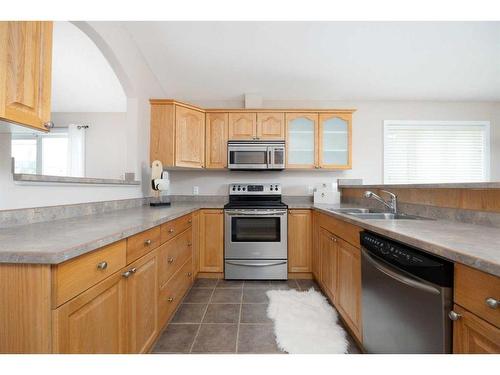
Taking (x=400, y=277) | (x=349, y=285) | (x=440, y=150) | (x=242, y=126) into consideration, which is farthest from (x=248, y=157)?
(x=440, y=150)

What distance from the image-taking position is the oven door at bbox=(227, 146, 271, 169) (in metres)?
2.97

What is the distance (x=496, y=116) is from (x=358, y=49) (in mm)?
2773

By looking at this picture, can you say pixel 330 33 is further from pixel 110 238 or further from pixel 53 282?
pixel 53 282

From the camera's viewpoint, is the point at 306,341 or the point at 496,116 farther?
the point at 496,116

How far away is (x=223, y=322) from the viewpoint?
71.9 inches

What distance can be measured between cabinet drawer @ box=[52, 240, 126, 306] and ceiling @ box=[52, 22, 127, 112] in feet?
8.31

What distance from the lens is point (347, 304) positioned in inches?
64.4

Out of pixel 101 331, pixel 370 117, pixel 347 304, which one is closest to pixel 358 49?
pixel 370 117

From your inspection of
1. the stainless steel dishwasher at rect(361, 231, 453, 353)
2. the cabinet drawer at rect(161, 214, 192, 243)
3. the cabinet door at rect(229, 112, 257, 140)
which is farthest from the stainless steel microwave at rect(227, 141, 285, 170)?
the stainless steel dishwasher at rect(361, 231, 453, 353)

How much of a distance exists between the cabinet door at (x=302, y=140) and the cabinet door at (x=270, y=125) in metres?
0.09

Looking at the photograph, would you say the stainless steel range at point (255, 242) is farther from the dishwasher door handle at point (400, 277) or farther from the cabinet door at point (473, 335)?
the cabinet door at point (473, 335)

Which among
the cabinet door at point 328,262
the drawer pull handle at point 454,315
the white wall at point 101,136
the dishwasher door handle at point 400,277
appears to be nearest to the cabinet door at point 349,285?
the cabinet door at point 328,262

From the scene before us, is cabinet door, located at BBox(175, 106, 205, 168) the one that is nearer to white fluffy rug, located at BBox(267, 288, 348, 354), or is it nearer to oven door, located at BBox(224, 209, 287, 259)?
oven door, located at BBox(224, 209, 287, 259)

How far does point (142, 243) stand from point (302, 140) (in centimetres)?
240
